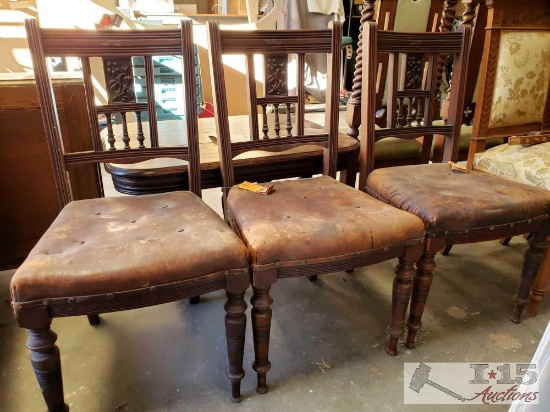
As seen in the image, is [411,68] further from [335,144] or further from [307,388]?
[307,388]

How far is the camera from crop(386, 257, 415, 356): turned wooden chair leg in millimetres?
1153

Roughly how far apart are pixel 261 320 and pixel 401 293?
1.45ft

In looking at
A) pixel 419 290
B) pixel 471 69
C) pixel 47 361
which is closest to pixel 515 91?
pixel 471 69

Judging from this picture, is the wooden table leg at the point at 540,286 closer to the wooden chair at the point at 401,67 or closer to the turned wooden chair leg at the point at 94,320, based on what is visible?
the wooden chair at the point at 401,67

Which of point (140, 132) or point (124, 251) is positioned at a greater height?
point (140, 132)

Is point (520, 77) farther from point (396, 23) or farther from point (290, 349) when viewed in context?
point (290, 349)

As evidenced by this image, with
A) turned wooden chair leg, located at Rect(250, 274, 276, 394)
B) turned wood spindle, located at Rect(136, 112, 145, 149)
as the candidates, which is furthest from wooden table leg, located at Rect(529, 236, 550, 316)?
turned wood spindle, located at Rect(136, 112, 145, 149)

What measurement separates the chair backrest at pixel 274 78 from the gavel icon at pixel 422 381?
2.34 ft

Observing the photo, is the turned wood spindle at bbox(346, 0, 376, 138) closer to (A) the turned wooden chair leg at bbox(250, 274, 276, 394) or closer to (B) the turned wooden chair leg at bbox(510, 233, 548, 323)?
(B) the turned wooden chair leg at bbox(510, 233, 548, 323)

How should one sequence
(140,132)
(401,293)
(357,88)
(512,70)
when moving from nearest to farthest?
(401,293) < (140,132) < (512,70) < (357,88)

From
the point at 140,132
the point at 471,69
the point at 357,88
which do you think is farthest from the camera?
the point at 471,69

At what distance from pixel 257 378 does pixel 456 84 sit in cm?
128

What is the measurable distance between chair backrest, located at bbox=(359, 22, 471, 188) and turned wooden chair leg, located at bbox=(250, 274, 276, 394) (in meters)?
0.69

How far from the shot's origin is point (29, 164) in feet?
4.83
